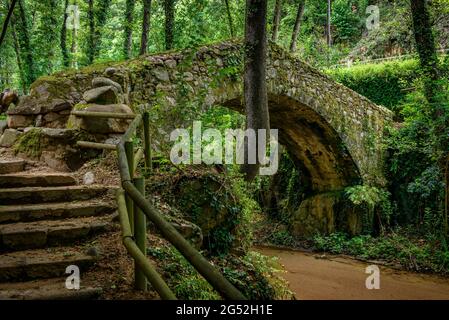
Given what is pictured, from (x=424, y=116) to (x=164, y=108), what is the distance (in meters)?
6.46

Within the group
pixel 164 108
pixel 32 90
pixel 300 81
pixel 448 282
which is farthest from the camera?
pixel 300 81

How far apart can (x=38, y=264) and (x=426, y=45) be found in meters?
9.23

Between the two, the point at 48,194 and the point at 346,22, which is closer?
the point at 48,194

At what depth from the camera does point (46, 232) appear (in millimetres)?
3439

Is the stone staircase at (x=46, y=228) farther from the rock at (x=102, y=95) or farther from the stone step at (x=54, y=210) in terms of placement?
the rock at (x=102, y=95)

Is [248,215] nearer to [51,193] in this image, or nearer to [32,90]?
[51,193]

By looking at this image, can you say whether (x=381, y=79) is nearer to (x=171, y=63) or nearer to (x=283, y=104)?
(x=283, y=104)

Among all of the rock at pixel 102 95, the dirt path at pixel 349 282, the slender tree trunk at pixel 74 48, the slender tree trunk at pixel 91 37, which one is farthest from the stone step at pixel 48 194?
the slender tree trunk at pixel 74 48

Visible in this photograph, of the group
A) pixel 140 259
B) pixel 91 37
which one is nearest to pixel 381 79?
pixel 91 37

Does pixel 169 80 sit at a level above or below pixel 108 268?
above

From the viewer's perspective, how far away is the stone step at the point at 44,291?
2607 millimetres

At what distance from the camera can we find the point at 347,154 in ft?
38.4

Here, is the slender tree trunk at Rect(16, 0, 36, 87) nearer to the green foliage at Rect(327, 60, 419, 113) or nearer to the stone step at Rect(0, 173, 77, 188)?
the stone step at Rect(0, 173, 77, 188)
